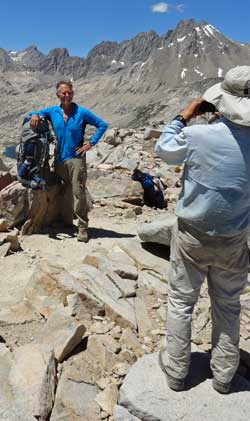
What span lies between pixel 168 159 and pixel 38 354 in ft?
7.62

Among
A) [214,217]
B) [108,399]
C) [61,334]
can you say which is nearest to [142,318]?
[61,334]

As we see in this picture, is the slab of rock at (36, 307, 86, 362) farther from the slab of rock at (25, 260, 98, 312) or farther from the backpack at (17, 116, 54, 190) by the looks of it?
the backpack at (17, 116, 54, 190)

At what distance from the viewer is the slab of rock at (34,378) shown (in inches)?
155

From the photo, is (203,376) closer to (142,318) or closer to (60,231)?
(142,318)

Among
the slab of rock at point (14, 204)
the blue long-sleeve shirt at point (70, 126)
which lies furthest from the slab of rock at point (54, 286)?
the blue long-sleeve shirt at point (70, 126)

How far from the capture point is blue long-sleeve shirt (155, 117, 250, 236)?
338 cm

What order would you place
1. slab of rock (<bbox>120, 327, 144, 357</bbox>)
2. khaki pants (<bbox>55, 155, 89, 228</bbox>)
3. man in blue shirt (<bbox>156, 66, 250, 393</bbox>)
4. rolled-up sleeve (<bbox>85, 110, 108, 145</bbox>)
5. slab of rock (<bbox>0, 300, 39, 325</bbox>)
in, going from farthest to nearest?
khaki pants (<bbox>55, 155, 89, 228</bbox>)
rolled-up sleeve (<bbox>85, 110, 108, 145</bbox>)
slab of rock (<bbox>0, 300, 39, 325</bbox>)
slab of rock (<bbox>120, 327, 144, 357</bbox>)
man in blue shirt (<bbox>156, 66, 250, 393</bbox>)

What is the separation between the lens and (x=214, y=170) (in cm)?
343

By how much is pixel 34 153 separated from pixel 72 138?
0.80 meters

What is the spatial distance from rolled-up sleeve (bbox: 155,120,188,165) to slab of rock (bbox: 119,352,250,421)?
196cm

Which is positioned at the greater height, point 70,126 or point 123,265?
point 70,126

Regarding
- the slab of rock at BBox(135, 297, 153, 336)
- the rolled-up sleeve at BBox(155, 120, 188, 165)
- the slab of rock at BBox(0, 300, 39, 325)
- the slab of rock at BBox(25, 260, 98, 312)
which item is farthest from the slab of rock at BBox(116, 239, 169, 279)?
the rolled-up sleeve at BBox(155, 120, 188, 165)

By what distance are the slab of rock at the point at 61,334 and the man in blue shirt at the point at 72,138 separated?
11.1ft

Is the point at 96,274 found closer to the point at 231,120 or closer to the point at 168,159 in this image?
the point at 168,159
